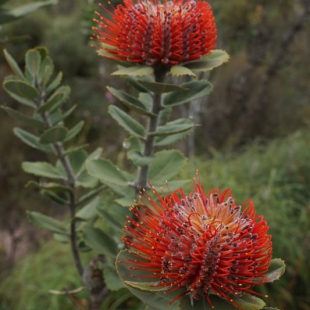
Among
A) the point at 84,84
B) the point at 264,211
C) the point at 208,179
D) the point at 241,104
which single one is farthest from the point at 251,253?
the point at 84,84

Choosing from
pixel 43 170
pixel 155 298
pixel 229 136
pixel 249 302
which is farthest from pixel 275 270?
pixel 229 136

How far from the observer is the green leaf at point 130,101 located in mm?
1377

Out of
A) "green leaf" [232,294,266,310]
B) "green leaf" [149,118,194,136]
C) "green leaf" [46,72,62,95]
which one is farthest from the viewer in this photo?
"green leaf" [46,72,62,95]

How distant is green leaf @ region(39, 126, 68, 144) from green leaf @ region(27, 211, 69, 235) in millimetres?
314

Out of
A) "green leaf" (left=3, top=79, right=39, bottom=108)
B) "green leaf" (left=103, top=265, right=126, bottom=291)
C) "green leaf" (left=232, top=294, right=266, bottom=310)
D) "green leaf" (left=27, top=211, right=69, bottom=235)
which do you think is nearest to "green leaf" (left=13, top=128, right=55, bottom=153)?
"green leaf" (left=3, top=79, right=39, bottom=108)

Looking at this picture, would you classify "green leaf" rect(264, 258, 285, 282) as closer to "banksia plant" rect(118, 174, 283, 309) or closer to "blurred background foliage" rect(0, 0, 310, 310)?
"banksia plant" rect(118, 174, 283, 309)

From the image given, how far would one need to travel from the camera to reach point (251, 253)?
1085 millimetres

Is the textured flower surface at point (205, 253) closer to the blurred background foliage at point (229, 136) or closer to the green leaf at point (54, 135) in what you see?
the green leaf at point (54, 135)

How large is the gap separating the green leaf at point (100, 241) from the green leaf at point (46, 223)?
21 cm

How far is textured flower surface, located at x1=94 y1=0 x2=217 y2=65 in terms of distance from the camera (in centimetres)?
133

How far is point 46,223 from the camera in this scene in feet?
5.90

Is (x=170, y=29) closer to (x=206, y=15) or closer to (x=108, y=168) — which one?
(x=206, y=15)

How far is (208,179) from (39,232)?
3.64 m

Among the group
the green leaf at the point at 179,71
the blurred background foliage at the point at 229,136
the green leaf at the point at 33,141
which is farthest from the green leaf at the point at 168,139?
the blurred background foliage at the point at 229,136
